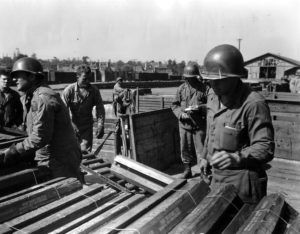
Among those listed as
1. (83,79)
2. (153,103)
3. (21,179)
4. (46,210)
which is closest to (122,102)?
(153,103)

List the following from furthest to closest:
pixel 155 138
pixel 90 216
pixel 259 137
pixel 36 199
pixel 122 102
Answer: pixel 122 102, pixel 155 138, pixel 259 137, pixel 36 199, pixel 90 216

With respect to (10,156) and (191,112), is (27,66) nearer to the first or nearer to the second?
(10,156)

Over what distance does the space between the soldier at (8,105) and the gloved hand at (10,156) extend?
339 centimetres

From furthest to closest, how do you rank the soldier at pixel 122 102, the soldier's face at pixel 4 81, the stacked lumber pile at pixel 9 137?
the soldier at pixel 122 102 → the soldier's face at pixel 4 81 → the stacked lumber pile at pixel 9 137

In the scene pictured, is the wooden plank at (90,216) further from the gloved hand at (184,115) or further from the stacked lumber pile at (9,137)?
the gloved hand at (184,115)

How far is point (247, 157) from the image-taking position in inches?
110

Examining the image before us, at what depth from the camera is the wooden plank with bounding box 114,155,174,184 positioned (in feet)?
10.8

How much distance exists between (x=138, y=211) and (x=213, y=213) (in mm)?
521

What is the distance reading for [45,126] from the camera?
3.55 meters

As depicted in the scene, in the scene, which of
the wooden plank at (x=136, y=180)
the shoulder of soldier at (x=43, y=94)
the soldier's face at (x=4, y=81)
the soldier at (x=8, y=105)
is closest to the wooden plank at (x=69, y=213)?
the wooden plank at (x=136, y=180)

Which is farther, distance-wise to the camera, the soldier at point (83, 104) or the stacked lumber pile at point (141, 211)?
the soldier at point (83, 104)

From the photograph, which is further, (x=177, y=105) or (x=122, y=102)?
(x=122, y=102)

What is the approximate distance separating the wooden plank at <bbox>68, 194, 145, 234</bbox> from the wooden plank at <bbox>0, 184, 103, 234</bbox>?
36cm

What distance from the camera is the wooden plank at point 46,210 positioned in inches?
89.0
